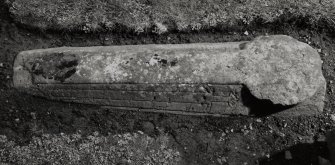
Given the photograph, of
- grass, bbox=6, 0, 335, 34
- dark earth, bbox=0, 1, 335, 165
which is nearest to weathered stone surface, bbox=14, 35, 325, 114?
dark earth, bbox=0, 1, 335, 165

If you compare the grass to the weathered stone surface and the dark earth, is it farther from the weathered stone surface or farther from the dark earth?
the weathered stone surface

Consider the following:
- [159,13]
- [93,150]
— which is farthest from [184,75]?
[93,150]

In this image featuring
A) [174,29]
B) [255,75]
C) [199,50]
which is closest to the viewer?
[255,75]

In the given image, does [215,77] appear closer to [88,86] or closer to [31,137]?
[88,86]

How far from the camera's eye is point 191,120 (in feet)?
15.4

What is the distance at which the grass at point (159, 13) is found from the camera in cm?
498

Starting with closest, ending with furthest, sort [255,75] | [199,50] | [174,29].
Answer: [255,75], [199,50], [174,29]

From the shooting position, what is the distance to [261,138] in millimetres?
4543

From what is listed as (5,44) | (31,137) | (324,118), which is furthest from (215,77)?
(5,44)

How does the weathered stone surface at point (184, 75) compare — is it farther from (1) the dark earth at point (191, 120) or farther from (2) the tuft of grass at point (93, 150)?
→ (2) the tuft of grass at point (93, 150)

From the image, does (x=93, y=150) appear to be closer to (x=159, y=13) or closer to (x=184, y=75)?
(x=184, y=75)

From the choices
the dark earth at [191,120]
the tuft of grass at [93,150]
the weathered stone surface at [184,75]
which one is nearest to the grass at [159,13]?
the dark earth at [191,120]

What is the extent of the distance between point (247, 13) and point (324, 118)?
4.91 ft

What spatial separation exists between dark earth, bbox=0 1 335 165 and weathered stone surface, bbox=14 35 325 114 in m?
0.15
